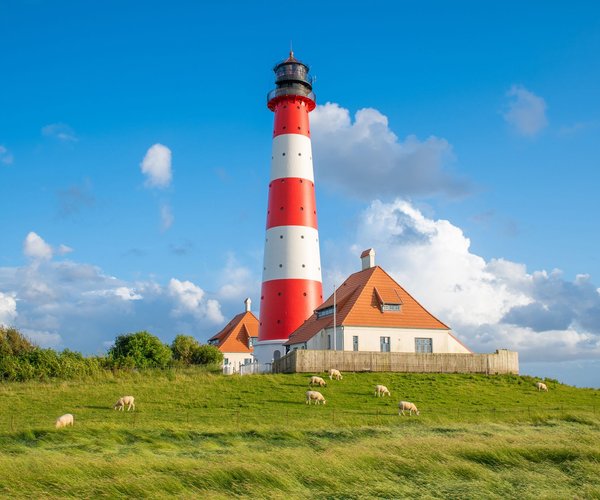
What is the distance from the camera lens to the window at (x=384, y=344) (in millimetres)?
48062

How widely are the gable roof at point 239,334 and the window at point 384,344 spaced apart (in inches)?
1120

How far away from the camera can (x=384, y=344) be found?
158ft

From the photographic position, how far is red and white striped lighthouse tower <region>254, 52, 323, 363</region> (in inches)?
2056

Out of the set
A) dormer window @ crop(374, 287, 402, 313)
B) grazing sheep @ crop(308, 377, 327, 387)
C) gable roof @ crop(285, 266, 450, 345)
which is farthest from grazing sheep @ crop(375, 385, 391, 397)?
dormer window @ crop(374, 287, 402, 313)

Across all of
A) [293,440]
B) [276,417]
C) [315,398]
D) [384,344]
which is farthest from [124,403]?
[384,344]

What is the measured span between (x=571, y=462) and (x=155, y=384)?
2661 cm

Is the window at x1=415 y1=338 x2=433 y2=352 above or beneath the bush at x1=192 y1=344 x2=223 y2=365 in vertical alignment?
above

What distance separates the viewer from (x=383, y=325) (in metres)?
48.2

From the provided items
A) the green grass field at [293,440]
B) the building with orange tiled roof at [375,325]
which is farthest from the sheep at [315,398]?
the building with orange tiled roof at [375,325]

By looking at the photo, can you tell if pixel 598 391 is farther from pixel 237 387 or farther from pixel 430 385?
pixel 237 387

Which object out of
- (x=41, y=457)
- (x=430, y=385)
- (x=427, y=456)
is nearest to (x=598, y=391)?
(x=430, y=385)

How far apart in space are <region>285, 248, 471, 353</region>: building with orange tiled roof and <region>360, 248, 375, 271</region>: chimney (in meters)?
2.78

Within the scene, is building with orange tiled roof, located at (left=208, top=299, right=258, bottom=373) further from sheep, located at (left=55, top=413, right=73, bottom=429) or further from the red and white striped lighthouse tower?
sheep, located at (left=55, top=413, right=73, bottom=429)

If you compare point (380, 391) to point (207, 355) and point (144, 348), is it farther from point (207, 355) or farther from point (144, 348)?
point (207, 355)
